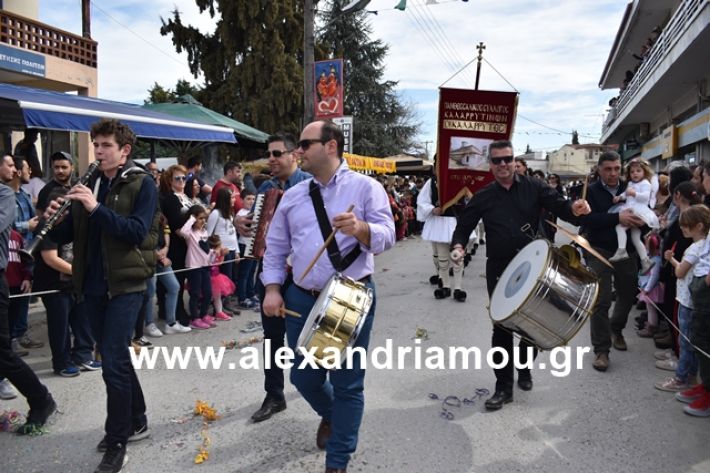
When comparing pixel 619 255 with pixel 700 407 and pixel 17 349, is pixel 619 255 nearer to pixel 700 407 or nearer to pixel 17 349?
pixel 700 407

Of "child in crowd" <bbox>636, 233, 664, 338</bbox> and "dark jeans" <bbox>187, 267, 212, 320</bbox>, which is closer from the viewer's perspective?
"child in crowd" <bbox>636, 233, 664, 338</bbox>

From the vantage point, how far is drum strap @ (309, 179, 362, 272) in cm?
316

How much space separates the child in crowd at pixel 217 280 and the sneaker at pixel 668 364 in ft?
16.1

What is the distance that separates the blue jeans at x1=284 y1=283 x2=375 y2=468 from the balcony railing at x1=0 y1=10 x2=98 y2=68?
14.5m

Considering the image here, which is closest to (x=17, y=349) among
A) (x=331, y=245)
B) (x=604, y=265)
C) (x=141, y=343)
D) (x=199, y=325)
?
(x=141, y=343)

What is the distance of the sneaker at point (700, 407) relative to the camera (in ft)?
13.7

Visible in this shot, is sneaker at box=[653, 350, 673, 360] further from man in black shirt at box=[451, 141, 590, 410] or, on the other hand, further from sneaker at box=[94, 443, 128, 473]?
sneaker at box=[94, 443, 128, 473]

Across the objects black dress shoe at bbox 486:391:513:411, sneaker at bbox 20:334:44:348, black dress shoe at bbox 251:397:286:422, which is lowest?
sneaker at bbox 20:334:44:348

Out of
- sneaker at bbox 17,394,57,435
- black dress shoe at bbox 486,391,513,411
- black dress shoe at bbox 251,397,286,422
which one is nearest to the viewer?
sneaker at bbox 17,394,57,435

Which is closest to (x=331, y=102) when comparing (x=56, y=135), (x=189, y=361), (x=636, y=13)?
(x=56, y=135)

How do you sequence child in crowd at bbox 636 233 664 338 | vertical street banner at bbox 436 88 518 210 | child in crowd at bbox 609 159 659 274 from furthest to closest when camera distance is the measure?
vertical street banner at bbox 436 88 518 210 → child in crowd at bbox 636 233 664 338 → child in crowd at bbox 609 159 659 274

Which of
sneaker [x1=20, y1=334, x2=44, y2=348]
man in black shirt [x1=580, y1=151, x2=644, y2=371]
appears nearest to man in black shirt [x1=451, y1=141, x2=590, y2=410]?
man in black shirt [x1=580, y1=151, x2=644, y2=371]

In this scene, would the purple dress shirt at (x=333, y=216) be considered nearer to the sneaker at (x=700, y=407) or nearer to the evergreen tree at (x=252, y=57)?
the sneaker at (x=700, y=407)

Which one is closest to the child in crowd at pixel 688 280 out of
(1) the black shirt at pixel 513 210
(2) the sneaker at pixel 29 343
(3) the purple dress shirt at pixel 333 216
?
(1) the black shirt at pixel 513 210
